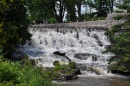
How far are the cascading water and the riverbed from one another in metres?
3.47

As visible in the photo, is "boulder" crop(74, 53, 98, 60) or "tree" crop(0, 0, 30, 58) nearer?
"tree" crop(0, 0, 30, 58)

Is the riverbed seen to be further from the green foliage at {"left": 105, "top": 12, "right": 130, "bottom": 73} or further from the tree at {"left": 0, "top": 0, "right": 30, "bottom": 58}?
the tree at {"left": 0, "top": 0, "right": 30, "bottom": 58}

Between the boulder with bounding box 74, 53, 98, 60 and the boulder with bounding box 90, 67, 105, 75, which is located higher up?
the boulder with bounding box 74, 53, 98, 60

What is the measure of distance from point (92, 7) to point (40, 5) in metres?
12.3

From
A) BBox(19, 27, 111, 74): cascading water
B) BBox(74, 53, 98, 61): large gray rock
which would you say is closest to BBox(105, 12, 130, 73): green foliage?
BBox(19, 27, 111, 74): cascading water

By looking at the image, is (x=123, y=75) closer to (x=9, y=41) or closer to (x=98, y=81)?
(x=98, y=81)

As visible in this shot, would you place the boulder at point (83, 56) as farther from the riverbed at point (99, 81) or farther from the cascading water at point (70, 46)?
the riverbed at point (99, 81)

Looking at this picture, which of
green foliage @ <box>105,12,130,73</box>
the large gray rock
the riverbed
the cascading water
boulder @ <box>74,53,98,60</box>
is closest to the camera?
the riverbed

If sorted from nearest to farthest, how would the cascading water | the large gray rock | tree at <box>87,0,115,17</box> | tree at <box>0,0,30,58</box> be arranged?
tree at <box>0,0,30,58</box> → the cascading water → the large gray rock → tree at <box>87,0,115,17</box>

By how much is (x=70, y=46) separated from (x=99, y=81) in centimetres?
1470

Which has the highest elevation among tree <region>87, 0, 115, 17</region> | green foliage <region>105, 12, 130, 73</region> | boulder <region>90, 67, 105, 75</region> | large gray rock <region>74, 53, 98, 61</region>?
tree <region>87, 0, 115, 17</region>

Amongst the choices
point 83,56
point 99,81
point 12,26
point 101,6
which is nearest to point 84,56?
point 83,56

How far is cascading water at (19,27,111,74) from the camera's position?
30594 mm

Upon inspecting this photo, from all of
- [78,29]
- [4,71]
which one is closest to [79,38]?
[78,29]
